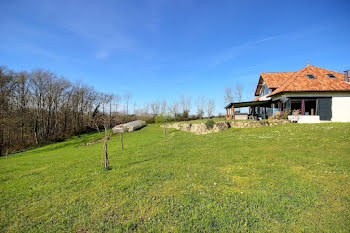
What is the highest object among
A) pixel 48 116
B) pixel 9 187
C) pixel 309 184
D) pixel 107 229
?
pixel 48 116

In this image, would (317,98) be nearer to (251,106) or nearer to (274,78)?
(274,78)

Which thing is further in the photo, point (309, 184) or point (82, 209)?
point (309, 184)

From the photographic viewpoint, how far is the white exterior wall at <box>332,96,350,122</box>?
1866cm

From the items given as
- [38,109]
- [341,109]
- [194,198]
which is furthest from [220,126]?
[38,109]

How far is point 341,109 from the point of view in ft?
61.5

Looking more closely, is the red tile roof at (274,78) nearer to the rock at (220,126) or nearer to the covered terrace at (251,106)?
the covered terrace at (251,106)

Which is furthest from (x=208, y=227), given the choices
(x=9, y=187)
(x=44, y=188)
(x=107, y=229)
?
(x=9, y=187)

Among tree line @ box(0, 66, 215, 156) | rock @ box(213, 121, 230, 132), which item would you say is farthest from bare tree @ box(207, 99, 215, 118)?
rock @ box(213, 121, 230, 132)

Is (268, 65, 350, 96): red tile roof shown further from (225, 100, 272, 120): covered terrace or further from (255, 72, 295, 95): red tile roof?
(225, 100, 272, 120): covered terrace

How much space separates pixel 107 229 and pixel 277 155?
307 inches

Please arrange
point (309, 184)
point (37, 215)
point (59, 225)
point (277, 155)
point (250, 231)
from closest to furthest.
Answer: point (250, 231)
point (59, 225)
point (37, 215)
point (309, 184)
point (277, 155)

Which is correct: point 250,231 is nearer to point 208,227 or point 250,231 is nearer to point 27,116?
point 208,227

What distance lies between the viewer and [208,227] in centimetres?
344

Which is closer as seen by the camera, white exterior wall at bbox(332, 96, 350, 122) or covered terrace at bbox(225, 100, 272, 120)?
white exterior wall at bbox(332, 96, 350, 122)
